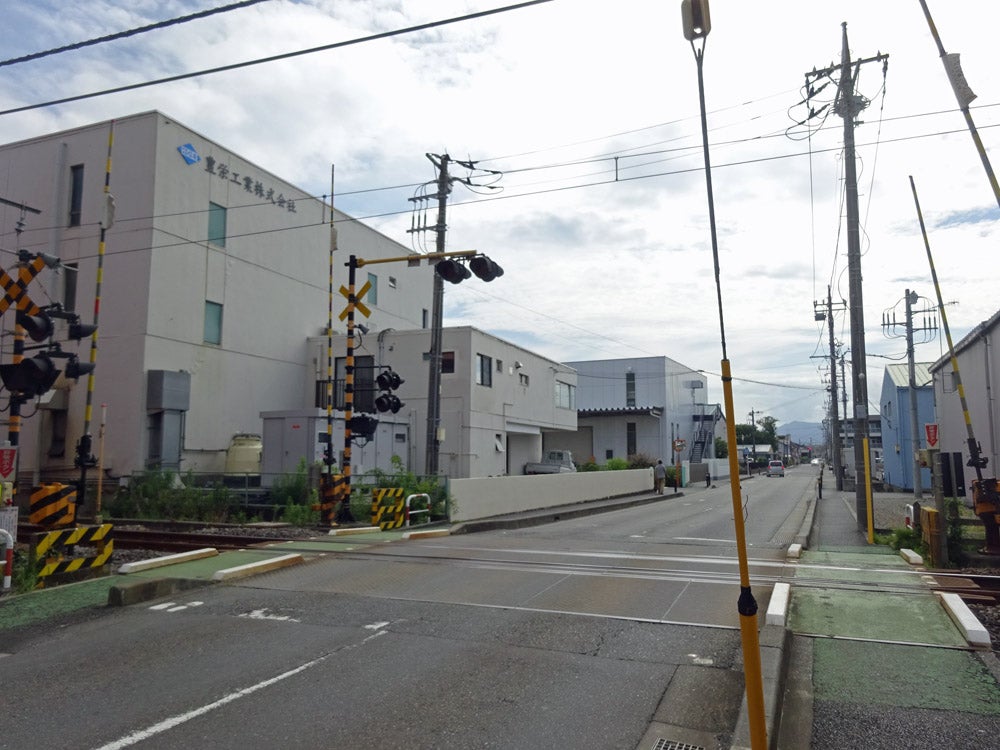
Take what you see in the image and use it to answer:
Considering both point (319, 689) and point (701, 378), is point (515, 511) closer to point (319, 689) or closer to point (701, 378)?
point (319, 689)

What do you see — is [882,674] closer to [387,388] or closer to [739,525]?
[739,525]

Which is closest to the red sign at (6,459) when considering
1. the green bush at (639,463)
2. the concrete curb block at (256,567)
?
the concrete curb block at (256,567)

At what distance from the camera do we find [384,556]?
38.1ft

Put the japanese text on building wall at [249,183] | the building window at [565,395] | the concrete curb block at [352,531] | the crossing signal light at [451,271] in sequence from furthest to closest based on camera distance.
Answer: the building window at [565,395], the japanese text on building wall at [249,183], the concrete curb block at [352,531], the crossing signal light at [451,271]

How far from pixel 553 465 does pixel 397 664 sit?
1274 inches

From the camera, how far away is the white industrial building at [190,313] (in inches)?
942

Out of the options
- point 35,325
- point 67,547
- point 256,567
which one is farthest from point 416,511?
point 35,325

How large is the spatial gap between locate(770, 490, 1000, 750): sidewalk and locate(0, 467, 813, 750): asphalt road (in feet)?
1.80

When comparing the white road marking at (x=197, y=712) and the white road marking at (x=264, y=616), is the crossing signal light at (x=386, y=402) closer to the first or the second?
the white road marking at (x=264, y=616)

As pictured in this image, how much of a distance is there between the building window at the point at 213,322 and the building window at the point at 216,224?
2.24m

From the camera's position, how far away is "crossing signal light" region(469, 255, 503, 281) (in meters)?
14.3

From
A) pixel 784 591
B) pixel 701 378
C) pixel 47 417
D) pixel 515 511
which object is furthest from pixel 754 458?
pixel 784 591

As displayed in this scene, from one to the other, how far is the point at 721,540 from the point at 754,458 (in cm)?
8095

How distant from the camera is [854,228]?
17.1 meters
